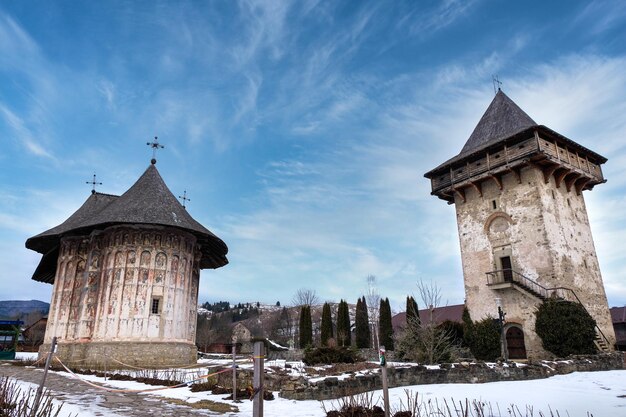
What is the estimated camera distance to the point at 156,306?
23.5 m

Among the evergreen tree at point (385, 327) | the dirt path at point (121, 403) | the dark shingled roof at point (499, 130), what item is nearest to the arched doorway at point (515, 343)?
the dark shingled roof at point (499, 130)

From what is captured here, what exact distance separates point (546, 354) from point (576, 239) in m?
7.62

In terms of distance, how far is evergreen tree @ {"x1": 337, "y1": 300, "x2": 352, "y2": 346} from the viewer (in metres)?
38.6

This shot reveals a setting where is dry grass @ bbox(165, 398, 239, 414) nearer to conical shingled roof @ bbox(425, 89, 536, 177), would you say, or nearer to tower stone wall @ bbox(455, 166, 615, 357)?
tower stone wall @ bbox(455, 166, 615, 357)

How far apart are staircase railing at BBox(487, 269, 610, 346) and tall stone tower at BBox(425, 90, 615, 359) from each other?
6 cm

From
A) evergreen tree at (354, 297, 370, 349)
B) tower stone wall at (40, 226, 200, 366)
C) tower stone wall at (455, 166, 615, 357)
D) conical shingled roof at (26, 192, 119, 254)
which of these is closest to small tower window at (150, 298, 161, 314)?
tower stone wall at (40, 226, 200, 366)

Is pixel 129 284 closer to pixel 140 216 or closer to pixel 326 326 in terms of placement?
pixel 140 216

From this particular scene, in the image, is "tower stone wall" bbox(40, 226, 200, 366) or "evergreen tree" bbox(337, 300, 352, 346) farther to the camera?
"evergreen tree" bbox(337, 300, 352, 346)

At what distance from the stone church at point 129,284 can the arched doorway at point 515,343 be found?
1775 centimetres

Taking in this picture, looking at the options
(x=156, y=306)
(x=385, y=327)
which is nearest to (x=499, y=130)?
(x=385, y=327)

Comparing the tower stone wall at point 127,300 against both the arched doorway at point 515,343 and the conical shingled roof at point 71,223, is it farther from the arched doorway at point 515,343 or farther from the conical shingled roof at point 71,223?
the arched doorway at point 515,343

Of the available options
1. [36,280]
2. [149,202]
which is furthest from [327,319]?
[36,280]

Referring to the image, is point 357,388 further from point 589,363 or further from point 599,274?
point 599,274

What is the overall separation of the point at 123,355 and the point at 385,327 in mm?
22147
